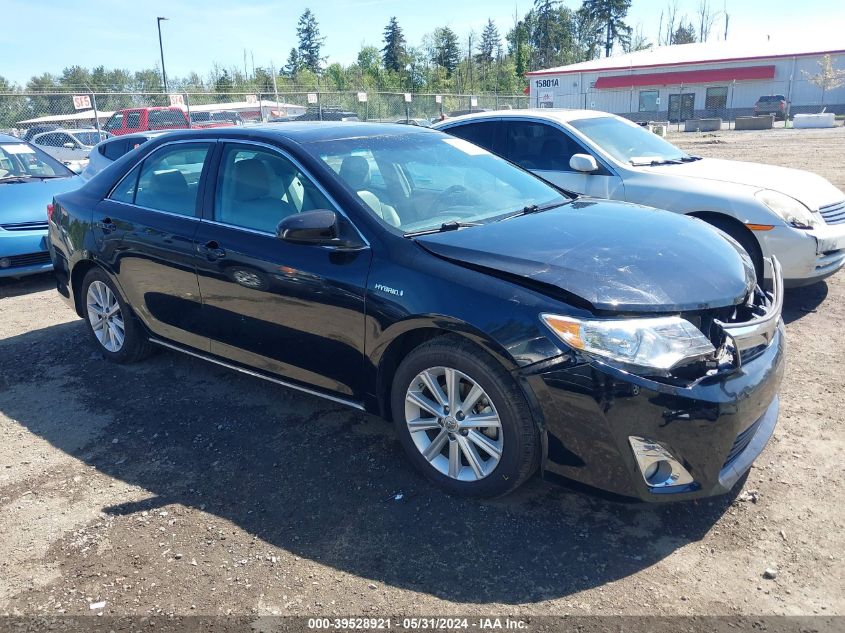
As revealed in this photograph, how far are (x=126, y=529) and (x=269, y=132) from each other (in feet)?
7.72

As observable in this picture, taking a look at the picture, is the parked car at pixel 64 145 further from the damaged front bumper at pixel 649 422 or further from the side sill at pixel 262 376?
the damaged front bumper at pixel 649 422

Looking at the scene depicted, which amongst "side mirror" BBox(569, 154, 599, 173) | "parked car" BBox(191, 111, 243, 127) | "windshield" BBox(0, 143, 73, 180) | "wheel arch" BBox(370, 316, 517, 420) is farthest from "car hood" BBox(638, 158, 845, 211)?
"parked car" BBox(191, 111, 243, 127)

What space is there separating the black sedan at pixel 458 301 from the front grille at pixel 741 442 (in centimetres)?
1

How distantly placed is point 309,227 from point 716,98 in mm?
51634

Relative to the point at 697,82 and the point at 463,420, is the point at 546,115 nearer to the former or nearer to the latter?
the point at 463,420

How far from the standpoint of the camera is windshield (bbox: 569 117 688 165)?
6.72 metres

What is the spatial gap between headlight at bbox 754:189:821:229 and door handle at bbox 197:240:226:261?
440 cm

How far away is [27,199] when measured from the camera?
767 centimetres

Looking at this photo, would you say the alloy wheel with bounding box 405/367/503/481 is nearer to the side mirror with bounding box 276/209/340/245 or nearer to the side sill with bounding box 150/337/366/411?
the side sill with bounding box 150/337/366/411

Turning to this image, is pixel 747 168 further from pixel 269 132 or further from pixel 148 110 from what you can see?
pixel 148 110

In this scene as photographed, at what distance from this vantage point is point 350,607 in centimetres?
259

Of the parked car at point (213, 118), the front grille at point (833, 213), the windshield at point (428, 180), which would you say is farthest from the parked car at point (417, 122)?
the parked car at point (213, 118)

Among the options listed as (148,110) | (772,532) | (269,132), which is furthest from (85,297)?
(148,110)

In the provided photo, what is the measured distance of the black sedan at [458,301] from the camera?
2.71 metres
